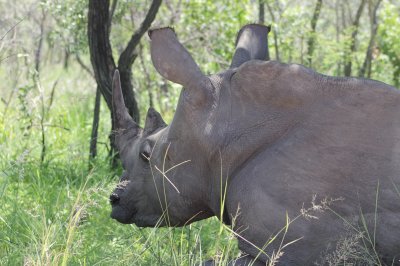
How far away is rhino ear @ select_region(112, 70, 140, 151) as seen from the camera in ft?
18.1

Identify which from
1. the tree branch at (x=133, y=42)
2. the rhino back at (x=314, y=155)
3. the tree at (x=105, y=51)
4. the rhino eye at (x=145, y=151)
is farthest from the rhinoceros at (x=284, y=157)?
the tree branch at (x=133, y=42)

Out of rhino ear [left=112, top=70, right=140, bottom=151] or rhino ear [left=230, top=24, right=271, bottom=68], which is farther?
rhino ear [left=112, top=70, right=140, bottom=151]

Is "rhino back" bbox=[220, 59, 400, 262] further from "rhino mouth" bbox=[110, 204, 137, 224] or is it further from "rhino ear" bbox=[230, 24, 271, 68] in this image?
"rhino mouth" bbox=[110, 204, 137, 224]

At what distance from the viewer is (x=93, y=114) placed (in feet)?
31.7

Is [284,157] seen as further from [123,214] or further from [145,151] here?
[123,214]

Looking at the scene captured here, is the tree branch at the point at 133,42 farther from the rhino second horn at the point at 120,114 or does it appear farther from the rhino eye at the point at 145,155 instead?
the rhino eye at the point at 145,155

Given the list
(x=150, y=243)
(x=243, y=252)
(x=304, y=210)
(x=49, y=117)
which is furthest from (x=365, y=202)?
(x=49, y=117)

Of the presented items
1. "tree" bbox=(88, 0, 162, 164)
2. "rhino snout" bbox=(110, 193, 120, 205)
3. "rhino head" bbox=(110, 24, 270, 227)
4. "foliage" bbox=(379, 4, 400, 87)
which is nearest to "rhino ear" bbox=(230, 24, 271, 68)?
"rhino head" bbox=(110, 24, 270, 227)

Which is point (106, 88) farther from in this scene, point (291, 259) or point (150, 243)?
point (291, 259)

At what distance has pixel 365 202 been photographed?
Result: 4.26 metres

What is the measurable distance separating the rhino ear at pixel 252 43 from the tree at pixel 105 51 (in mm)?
1816

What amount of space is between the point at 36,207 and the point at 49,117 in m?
3.82

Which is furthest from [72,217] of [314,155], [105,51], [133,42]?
[133,42]

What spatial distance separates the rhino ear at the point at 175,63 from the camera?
4759 mm
